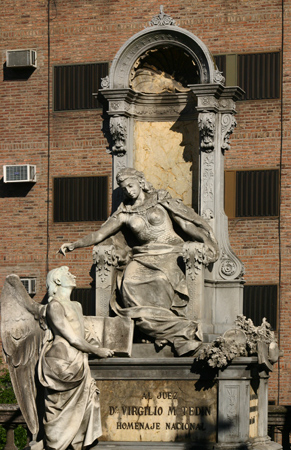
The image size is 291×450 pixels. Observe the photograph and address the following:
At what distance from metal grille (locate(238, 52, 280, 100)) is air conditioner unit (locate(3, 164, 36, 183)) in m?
4.53

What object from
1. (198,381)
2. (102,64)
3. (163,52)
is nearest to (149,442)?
(198,381)

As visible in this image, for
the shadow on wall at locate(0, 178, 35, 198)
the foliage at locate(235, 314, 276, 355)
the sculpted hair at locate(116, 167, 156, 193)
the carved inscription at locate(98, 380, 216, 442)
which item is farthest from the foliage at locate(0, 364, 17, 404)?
the foliage at locate(235, 314, 276, 355)

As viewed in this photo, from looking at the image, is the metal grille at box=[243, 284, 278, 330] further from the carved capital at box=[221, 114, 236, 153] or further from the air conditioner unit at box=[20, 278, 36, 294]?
the carved capital at box=[221, 114, 236, 153]

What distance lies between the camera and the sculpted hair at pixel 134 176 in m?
16.5

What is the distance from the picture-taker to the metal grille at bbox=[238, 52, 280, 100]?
25.7 metres

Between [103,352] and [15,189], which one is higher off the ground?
[15,189]

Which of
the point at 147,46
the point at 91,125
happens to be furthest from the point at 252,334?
the point at 91,125

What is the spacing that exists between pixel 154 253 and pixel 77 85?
11308 millimetres

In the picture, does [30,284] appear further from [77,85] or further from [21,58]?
[21,58]

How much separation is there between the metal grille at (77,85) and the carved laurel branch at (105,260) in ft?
35.6

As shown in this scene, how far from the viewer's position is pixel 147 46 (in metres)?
17.2

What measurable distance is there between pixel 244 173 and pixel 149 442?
443 inches

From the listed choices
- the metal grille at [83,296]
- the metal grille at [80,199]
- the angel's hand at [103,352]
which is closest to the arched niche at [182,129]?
the angel's hand at [103,352]

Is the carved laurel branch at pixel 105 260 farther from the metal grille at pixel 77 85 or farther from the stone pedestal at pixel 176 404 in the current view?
the metal grille at pixel 77 85
